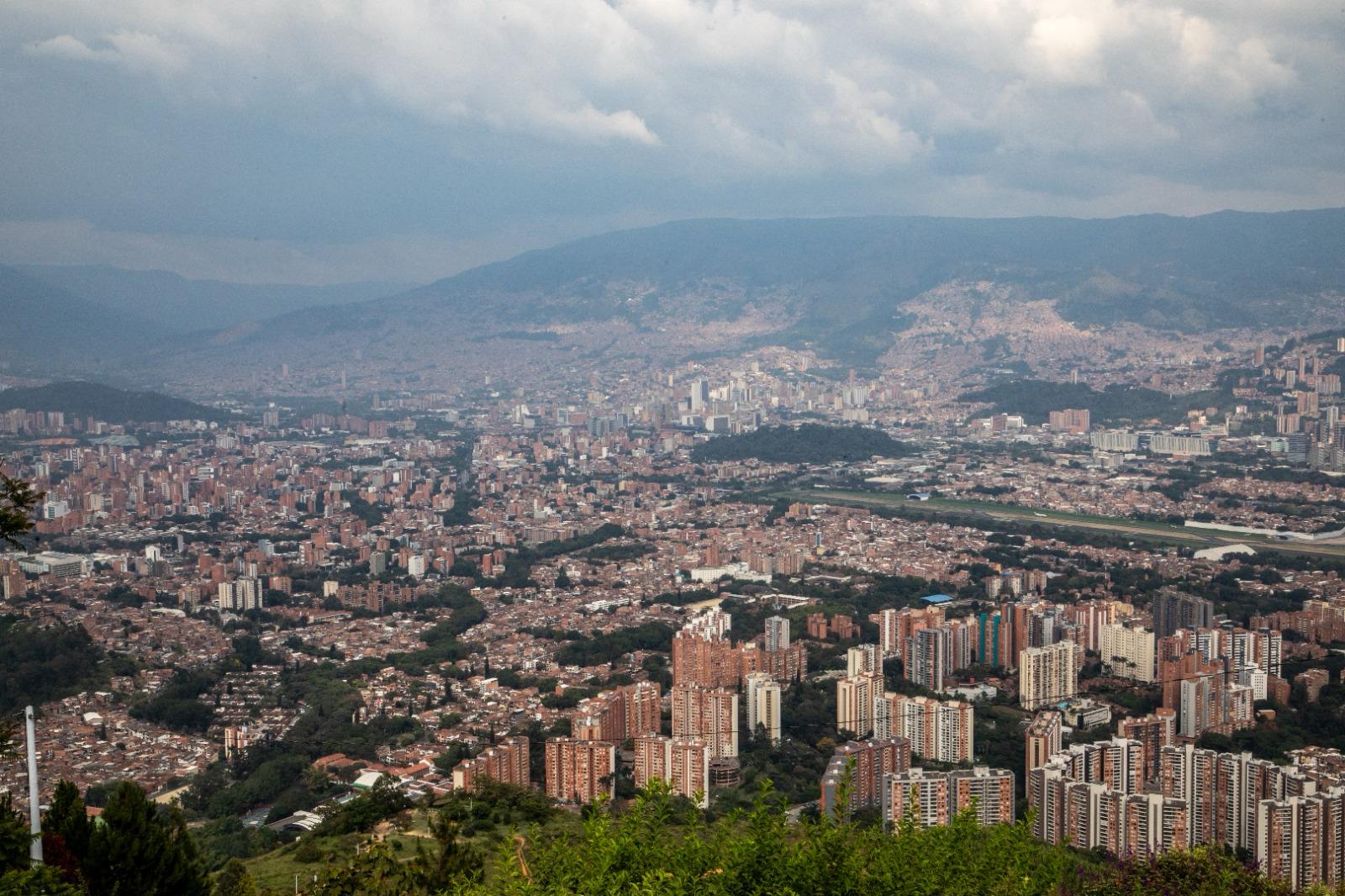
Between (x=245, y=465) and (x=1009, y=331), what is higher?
(x=1009, y=331)

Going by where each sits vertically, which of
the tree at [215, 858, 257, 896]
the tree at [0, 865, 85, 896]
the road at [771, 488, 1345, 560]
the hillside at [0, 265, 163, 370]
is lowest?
the road at [771, 488, 1345, 560]

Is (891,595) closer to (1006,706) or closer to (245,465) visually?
(1006,706)

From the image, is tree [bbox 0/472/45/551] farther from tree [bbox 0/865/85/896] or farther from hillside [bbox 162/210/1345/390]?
hillside [bbox 162/210/1345/390]

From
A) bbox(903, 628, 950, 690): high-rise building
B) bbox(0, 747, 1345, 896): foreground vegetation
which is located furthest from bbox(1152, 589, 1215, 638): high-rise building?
bbox(0, 747, 1345, 896): foreground vegetation

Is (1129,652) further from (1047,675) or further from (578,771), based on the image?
(578,771)

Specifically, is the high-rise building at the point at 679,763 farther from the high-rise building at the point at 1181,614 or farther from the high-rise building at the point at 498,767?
the high-rise building at the point at 1181,614

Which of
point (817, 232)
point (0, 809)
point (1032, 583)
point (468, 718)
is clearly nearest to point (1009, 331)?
point (817, 232)

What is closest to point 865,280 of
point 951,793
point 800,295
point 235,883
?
point 800,295

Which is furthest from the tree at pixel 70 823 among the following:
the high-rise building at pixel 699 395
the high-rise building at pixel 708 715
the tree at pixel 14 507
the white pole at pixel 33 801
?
the high-rise building at pixel 699 395
